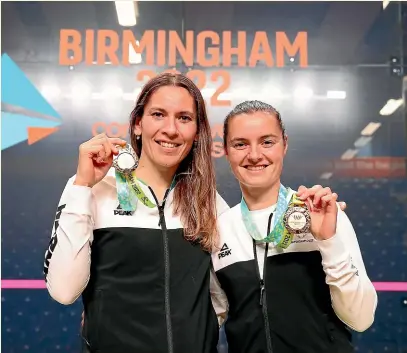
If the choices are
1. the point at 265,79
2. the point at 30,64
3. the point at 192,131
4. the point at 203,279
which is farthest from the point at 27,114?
the point at 203,279

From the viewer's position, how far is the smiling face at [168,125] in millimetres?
1687

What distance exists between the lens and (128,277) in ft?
5.05

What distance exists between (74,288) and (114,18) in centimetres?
219

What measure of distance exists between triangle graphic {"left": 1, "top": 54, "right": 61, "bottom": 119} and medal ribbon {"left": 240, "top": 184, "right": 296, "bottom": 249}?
198 cm

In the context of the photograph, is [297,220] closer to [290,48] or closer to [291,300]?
[291,300]

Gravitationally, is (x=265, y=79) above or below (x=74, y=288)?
above

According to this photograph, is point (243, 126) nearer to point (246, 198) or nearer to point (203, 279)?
point (246, 198)

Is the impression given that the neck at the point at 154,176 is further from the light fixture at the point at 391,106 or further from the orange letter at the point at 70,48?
the light fixture at the point at 391,106

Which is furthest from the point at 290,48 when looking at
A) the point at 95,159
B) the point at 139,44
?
the point at 95,159

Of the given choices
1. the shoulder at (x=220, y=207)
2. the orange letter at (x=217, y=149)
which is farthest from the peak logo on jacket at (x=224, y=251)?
the orange letter at (x=217, y=149)

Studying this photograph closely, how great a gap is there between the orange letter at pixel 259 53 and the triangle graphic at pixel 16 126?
1353mm

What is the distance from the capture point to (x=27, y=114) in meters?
3.11

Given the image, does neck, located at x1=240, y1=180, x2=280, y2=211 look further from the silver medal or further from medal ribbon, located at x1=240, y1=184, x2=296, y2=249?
the silver medal

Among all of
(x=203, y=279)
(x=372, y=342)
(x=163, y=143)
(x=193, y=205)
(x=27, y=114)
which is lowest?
(x=372, y=342)
